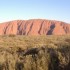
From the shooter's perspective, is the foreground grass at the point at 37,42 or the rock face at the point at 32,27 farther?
the rock face at the point at 32,27

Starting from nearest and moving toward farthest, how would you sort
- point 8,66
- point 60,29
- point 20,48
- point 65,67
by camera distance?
1. point 65,67
2. point 8,66
3. point 20,48
4. point 60,29

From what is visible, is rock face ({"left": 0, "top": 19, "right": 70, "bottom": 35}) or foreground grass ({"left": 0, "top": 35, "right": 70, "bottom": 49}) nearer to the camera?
foreground grass ({"left": 0, "top": 35, "right": 70, "bottom": 49})

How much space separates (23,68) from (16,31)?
273 ft

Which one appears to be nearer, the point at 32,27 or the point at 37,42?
the point at 37,42

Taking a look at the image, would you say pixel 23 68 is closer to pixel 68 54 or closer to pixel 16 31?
pixel 68 54

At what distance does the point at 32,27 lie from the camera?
94.2 meters

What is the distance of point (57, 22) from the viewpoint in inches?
3605

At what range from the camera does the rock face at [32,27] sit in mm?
89300

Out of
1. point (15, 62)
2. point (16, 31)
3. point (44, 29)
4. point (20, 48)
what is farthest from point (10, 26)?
point (15, 62)

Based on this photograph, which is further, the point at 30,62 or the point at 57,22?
the point at 57,22

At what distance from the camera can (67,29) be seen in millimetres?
88125

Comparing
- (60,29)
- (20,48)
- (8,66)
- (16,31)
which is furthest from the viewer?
(16,31)

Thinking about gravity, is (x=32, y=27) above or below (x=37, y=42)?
below

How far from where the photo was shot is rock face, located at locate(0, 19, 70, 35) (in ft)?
293
